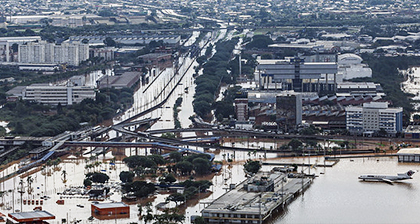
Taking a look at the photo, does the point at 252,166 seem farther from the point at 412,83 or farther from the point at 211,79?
the point at 412,83

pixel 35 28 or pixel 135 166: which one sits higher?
pixel 35 28

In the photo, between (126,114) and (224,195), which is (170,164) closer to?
(224,195)

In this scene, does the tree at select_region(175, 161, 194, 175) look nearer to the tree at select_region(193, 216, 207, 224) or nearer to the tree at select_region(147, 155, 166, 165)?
the tree at select_region(147, 155, 166, 165)

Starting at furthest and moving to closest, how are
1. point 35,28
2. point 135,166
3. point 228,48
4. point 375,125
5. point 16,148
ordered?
point 35,28 < point 228,48 < point 375,125 < point 16,148 < point 135,166

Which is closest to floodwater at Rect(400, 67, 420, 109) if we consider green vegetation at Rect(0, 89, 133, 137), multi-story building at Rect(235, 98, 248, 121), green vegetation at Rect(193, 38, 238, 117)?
multi-story building at Rect(235, 98, 248, 121)

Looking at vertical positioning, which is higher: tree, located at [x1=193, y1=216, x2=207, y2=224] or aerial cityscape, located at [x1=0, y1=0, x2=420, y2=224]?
aerial cityscape, located at [x1=0, y1=0, x2=420, y2=224]

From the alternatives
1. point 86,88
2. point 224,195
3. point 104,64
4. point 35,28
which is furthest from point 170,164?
point 35,28

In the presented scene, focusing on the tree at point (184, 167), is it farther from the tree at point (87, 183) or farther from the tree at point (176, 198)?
the tree at point (176, 198)
